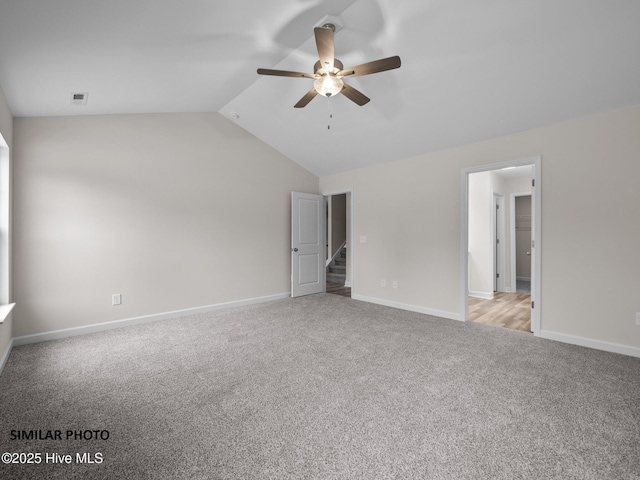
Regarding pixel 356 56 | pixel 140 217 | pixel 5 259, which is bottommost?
pixel 5 259

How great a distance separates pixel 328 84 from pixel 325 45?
1.04ft

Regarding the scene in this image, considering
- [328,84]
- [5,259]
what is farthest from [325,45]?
[5,259]

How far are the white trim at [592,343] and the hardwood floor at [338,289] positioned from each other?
10.3 feet

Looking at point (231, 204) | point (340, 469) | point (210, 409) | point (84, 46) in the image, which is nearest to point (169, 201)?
point (231, 204)

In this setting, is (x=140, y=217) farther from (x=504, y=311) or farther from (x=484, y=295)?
(x=484, y=295)

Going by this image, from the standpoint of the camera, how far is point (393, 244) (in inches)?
194

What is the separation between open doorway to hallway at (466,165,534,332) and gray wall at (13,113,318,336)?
361cm

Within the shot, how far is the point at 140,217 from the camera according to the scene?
4008 mm

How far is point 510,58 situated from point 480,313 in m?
3.35

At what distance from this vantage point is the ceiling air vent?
3.05 metres

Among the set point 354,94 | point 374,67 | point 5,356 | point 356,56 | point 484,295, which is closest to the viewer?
point 374,67

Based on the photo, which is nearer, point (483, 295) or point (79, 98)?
point (79, 98)

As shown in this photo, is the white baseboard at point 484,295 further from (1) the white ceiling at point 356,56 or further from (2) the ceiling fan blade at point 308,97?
(2) the ceiling fan blade at point 308,97

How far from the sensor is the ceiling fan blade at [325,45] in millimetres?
2049
